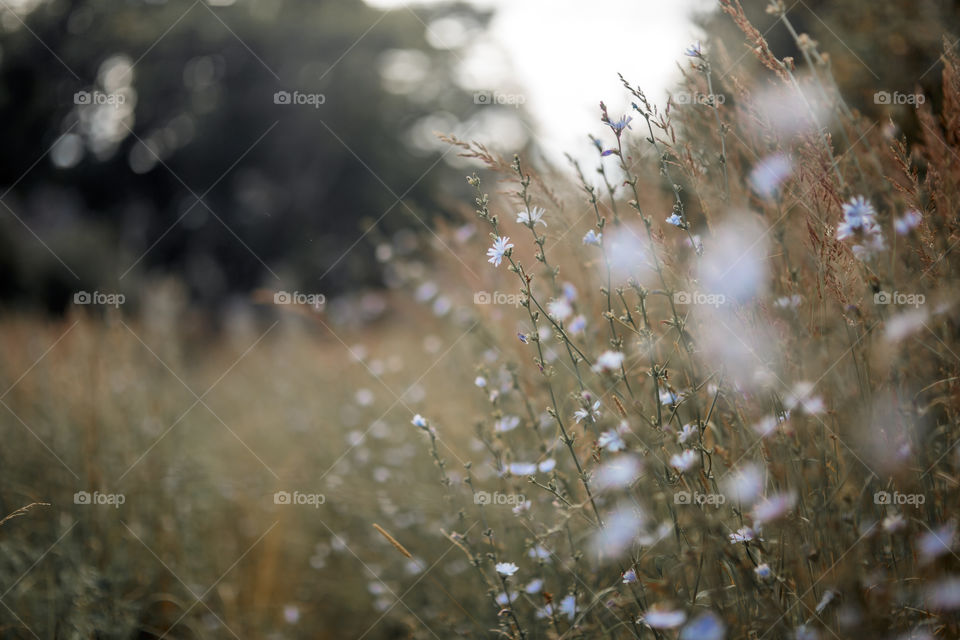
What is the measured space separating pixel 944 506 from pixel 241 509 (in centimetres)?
267

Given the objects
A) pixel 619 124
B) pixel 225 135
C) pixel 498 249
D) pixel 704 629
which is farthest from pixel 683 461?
pixel 225 135

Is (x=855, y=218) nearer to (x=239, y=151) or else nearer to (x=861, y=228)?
(x=861, y=228)

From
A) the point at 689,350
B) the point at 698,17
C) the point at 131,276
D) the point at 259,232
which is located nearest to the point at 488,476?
the point at 689,350

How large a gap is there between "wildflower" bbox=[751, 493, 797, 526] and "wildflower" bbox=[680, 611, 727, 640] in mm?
183

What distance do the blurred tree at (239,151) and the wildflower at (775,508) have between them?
1006 centimetres

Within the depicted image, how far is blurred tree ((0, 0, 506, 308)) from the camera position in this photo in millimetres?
10906

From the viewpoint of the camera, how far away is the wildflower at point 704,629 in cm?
83

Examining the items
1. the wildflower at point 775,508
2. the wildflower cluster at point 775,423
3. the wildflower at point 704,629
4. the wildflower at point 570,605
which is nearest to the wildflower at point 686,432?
the wildflower cluster at point 775,423

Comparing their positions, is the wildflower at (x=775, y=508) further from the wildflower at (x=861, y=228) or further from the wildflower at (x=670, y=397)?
the wildflower at (x=861, y=228)

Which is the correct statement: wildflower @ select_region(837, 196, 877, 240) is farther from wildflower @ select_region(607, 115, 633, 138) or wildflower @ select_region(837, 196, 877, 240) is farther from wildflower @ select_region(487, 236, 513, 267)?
wildflower @ select_region(487, 236, 513, 267)

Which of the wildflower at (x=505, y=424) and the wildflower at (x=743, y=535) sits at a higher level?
the wildflower at (x=505, y=424)

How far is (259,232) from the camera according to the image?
13477mm

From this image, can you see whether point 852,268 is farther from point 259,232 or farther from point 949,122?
point 259,232

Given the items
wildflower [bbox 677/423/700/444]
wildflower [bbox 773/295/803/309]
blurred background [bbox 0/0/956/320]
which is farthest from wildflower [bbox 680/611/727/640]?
blurred background [bbox 0/0/956/320]
